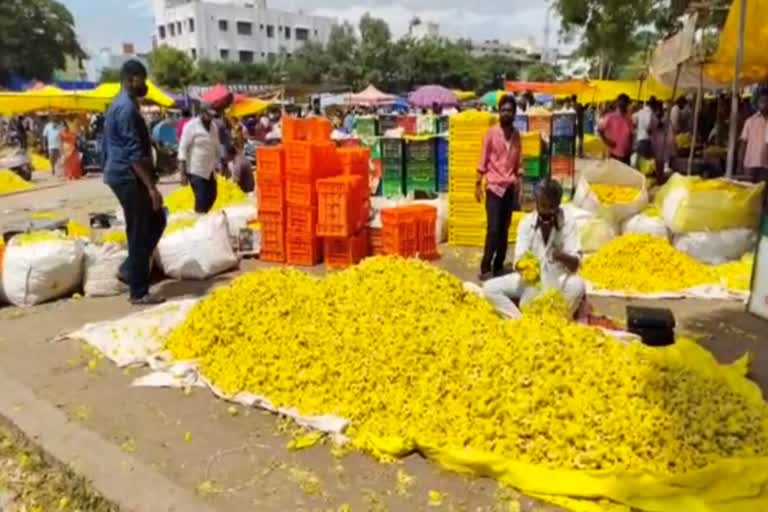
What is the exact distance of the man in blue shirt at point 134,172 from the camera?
18.7ft

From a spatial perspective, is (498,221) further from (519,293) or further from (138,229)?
(138,229)

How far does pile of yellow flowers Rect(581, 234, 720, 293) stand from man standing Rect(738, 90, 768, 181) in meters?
3.53

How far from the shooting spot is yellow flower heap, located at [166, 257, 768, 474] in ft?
10.5

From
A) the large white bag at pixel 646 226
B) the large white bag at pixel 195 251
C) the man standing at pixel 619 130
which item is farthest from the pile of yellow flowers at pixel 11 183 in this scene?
the large white bag at pixel 646 226

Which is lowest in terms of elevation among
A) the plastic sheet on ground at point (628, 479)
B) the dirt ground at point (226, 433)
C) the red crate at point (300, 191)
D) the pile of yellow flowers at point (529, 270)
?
the dirt ground at point (226, 433)

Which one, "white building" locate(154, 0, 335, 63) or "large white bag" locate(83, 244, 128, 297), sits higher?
"white building" locate(154, 0, 335, 63)

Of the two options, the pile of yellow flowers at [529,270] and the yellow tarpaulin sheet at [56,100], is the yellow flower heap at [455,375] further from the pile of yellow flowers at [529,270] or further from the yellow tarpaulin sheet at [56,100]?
the yellow tarpaulin sheet at [56,100]

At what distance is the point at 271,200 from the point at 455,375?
4.31 meters

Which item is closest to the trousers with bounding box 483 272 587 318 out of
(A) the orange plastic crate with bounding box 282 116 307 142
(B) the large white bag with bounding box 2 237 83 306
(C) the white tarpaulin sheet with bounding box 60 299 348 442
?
(C) the white tarpaulin sheet with bounding box 60 299 348 442

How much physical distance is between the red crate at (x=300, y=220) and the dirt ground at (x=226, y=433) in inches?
84.6

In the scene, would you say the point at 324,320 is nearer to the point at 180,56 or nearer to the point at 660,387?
the point at 660,387

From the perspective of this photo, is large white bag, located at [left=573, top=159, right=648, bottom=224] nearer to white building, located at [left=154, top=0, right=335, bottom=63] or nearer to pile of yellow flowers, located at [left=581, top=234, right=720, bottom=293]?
pile of yellow flowers, located at [left=581, top=234, right=720, bottom=293]

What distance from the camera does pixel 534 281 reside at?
4.78 meters

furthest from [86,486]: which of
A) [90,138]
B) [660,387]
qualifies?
[90,138]
